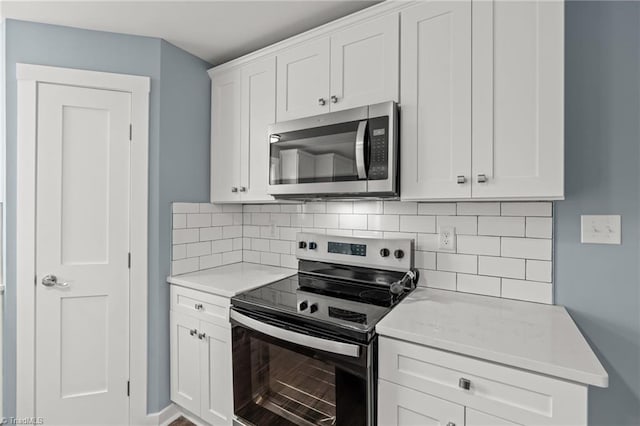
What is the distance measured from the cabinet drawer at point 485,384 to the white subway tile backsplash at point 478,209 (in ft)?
2.60

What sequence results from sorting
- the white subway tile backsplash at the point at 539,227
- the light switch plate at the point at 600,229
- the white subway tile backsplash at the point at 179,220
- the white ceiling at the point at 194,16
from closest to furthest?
the light switch plate at the point at 600,229
the white subway tile backsplash at the point at 539,227
the white ceiling at the point at 194,16
the white subway tile backsplash at the point at 179,220

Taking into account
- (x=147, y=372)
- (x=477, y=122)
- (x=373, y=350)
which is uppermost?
(x=477, y=122)

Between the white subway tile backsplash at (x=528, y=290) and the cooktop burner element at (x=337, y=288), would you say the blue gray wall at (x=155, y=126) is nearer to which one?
the cooktop burner element at (x=337, y=288)

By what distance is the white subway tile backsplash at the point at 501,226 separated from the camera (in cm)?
152

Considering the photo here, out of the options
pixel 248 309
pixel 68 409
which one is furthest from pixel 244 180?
pixel 68 409

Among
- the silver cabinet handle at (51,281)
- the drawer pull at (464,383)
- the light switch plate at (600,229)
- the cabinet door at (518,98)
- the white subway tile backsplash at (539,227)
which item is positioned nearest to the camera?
the drawer pull at (464,383)

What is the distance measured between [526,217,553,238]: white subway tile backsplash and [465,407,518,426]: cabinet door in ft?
2.73

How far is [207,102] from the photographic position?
89.6 inches

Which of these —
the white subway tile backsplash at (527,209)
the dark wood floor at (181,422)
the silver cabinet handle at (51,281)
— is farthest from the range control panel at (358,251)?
the silver cabinet handle at (51,281)

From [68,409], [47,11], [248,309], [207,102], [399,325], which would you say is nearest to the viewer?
[399,325]

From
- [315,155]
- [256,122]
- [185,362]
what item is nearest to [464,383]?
[315,155]

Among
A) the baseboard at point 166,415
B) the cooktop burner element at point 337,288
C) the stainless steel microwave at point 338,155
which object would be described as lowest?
the baseboard at point 166,415

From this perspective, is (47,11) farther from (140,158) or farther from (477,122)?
(477,122)

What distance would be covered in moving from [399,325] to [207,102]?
195 centimetres
